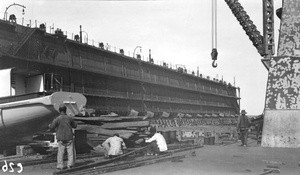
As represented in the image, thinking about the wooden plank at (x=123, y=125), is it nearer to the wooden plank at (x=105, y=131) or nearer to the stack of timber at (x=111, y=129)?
the stack of timber at (x=111, y=129)

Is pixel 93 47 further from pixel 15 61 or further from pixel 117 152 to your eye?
pixel 117 152

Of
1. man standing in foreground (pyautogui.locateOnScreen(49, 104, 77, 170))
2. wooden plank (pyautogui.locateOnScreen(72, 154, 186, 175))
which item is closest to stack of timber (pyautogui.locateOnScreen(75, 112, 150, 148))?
wooden plank (pyautogui.locateOnScreen(72, 154, 186, 175))

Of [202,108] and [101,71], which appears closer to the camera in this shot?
[101,71]

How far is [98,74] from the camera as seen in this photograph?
3697cm

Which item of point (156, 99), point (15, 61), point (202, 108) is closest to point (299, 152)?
point (15, 61)

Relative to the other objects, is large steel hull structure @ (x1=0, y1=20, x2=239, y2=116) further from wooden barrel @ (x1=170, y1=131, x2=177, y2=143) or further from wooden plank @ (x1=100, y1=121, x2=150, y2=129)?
wooden barrel @ (x1=170, y1=131, x2=177, y2=143)

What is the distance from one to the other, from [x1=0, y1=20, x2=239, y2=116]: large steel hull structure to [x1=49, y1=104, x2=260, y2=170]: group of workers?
365 centimetres

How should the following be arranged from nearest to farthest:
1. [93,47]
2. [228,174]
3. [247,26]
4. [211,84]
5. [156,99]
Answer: [228,174], [247,26], [93,47], [156,99], [211,84]

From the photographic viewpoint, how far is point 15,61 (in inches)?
1049

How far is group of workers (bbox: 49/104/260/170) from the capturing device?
7.45 meters

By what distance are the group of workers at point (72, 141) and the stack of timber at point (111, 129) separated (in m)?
1.70

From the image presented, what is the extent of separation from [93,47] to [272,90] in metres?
30.3

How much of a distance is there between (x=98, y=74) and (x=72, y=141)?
1169 inches

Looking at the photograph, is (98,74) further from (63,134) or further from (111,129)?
(63,134)
